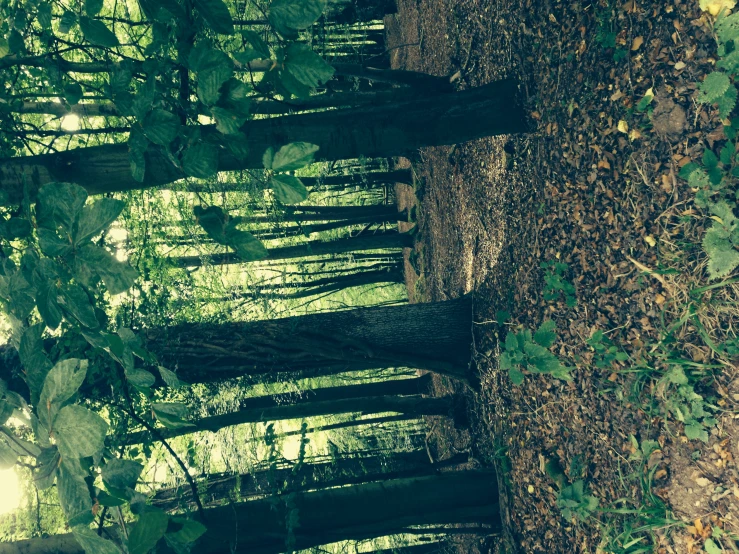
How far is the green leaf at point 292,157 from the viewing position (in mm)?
1266

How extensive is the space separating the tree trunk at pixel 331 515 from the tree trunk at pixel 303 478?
1.19 meters

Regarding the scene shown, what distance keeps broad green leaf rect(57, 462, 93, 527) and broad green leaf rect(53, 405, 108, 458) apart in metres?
0.09

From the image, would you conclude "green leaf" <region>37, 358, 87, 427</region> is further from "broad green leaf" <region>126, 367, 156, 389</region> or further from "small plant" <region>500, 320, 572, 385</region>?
"small plant" <region>500, 320, 572, 385</region>

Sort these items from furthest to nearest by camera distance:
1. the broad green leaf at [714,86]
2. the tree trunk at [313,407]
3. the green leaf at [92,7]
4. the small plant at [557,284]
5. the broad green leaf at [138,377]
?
1. the tree trunk at [313,407]
2. the small plant at [557,284]
3. the broad green leaf at [714,86]
4. the broad green leaf at [138,377]
5. the green leaf at [92,7]

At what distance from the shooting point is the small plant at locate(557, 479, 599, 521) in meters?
3.67

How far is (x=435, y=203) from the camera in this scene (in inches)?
328

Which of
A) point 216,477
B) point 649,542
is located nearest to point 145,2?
point 649,542

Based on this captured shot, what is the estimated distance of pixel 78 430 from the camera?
41.3 inches

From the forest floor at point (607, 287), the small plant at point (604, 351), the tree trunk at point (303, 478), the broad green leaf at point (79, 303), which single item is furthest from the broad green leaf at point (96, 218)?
the tree trunk at point (303, 478)

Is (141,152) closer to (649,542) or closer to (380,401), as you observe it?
(649,542)

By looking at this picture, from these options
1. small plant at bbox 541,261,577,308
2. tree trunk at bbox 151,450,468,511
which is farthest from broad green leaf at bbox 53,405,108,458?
tree trunk at bbox 151,450,468,511

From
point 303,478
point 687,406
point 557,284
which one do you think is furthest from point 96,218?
point 303,478

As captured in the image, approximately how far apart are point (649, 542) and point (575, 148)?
2.61 metres

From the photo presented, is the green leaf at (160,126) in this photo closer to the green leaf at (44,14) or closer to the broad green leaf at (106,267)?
the broad green leaf at (106,267)
